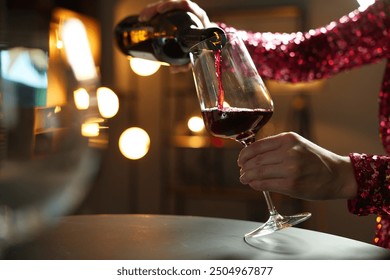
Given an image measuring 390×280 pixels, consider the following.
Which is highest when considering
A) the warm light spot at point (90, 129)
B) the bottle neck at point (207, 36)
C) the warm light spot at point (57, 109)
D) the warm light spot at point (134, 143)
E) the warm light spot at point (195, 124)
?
the bottle neck at point (207, 36)

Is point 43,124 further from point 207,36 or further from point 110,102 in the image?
point 110,102

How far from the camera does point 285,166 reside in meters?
0.49

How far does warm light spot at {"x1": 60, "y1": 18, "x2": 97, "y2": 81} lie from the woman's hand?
20cm

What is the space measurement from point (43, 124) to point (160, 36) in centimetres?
45

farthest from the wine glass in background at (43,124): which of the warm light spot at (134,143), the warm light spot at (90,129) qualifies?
the warm light spot at (134,143)

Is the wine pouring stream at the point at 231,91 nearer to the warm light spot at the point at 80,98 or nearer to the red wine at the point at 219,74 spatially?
the red wine at the point at 219,74

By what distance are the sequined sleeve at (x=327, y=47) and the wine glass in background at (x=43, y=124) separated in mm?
515

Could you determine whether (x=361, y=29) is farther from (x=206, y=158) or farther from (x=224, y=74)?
(x=206, y=158)

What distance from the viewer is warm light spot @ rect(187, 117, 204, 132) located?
7.09ft

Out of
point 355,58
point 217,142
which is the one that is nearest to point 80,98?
point 355,58

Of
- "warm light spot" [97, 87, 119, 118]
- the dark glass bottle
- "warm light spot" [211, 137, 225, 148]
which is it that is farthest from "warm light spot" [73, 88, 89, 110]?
"warm light spot" [97, 87, 119, 118]

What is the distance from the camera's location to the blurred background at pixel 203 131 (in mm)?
1929

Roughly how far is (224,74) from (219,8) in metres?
1.72

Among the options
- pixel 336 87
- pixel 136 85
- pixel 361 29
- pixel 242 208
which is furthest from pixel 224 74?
pixel 136 85
